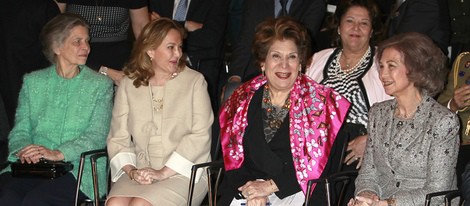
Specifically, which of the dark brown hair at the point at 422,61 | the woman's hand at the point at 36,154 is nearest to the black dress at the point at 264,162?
the dark brown hair at the point at 422,61

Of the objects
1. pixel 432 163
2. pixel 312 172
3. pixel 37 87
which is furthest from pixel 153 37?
pixel 432 163

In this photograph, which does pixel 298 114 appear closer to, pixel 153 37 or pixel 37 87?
pixel 153 37

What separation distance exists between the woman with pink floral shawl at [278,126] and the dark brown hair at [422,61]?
415mm

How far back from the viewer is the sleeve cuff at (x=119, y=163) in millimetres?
5375

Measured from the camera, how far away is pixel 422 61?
15.4ft

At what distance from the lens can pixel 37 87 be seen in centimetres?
562

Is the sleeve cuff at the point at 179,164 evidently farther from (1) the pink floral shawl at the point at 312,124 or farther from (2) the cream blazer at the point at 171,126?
(1) the pink floral shawl at the point at 312,124

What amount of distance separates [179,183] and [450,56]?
2.37 metres

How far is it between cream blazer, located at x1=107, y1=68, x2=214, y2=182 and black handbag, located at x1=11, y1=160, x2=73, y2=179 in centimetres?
30

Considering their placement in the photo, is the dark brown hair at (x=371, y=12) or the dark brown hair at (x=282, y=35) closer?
the dark brown hair at (x=282, y=35)

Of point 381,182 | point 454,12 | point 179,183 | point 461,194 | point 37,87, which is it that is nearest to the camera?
point 461,194

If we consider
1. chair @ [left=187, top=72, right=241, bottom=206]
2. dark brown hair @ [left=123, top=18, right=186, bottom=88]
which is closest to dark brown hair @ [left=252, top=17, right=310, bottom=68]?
chair @ [left=187, top=72, right=241, bottom=206]

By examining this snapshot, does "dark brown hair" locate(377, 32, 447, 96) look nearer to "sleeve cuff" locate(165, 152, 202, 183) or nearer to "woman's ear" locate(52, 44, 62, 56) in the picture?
"sleeve cuff" locate(165, 152, 202, 183)

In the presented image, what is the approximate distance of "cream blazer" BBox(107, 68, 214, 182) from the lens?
5.34 metres
